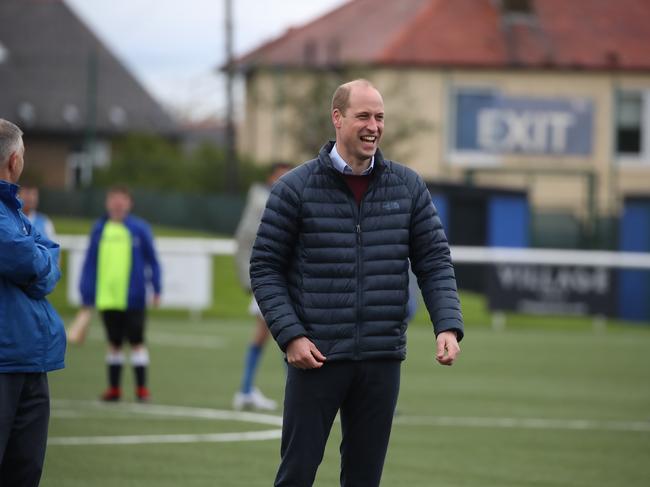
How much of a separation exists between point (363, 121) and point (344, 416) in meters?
1.30

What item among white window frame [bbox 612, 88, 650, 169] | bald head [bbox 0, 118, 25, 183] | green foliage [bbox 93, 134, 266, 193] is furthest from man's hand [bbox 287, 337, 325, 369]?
green foliage [bbox 93, 134, 266, 193]

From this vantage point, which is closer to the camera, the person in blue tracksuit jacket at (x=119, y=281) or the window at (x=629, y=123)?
the person in blue tracksuit jacket at (x=119, y=281)

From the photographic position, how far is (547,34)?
51469mm

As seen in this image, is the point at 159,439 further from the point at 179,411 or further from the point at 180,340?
the point at 180,340

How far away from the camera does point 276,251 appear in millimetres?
6418

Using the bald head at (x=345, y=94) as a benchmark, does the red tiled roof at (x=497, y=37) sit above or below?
above

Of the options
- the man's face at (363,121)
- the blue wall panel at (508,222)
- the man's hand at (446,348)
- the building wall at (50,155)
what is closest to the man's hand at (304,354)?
the man's hand at (446,348)

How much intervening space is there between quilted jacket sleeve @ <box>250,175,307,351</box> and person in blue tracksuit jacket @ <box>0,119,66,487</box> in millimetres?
925

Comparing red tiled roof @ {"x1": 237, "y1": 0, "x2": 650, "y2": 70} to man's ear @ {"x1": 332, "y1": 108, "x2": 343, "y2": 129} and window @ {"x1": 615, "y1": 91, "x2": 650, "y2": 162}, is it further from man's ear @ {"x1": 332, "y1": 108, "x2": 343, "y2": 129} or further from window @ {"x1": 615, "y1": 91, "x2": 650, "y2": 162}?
man's ear @ {"x1": 332, "y1": 108, "x2": 343, "y2": 129}

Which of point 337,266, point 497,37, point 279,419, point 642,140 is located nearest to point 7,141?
point 337,266

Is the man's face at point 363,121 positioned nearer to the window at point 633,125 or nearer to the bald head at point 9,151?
the bald head at point 9,151

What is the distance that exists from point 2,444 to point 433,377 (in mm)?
10936

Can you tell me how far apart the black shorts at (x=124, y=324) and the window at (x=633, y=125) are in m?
38.7

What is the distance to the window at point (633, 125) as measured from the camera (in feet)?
167
